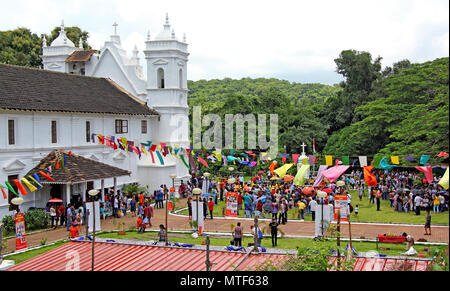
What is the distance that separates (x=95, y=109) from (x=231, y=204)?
1163 cm

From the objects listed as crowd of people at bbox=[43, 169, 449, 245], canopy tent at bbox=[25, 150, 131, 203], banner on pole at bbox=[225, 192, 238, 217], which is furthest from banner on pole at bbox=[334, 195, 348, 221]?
canopy tent at bbox=[25, 150, 131, 203]

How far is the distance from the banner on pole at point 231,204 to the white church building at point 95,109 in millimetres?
7709

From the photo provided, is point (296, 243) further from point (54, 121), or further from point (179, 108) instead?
point (179, 108)

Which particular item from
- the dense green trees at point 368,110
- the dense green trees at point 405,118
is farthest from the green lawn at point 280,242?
the dense green trees at point 368,110

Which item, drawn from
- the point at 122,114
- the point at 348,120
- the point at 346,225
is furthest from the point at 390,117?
the point at 122,114

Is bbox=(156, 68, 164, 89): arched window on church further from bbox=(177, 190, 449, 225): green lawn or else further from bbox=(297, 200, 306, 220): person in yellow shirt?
bbox=(297, 200, 306, 220): person in yellow shirt

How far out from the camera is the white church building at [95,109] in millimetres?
27250

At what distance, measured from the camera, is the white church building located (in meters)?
27.2

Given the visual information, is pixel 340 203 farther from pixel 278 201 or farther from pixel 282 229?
pixel 278 201

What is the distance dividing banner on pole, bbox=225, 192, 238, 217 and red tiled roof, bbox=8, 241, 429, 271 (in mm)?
9565

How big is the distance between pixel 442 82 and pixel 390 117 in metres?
5.16

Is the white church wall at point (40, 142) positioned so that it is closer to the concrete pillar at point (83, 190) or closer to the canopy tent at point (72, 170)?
the canopy tent at point (72, 170)

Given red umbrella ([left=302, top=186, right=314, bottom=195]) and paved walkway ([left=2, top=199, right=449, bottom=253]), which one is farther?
red umbrella ([left=302, top=186, right=314, bottom=195])
